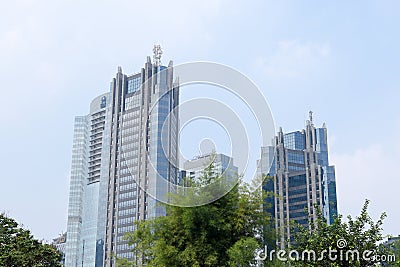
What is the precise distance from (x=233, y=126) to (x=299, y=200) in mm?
60316

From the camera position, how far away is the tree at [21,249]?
12281 millimetres

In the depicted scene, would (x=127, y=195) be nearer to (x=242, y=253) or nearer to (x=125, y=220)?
(x=125, y=220)

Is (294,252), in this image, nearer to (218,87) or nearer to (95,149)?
(218,87)

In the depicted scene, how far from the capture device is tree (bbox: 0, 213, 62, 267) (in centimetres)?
1228

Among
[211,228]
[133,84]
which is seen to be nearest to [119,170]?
[133,84]

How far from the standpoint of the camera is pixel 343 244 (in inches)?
292

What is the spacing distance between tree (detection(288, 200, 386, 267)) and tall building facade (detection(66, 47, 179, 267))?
4250cm

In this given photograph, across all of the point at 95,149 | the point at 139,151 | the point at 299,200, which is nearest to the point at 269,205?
the point at 139,151

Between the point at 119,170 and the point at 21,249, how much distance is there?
4895cm

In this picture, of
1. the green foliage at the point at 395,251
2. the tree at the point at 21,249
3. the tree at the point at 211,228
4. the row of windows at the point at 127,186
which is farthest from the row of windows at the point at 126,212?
the green foliage at the point at 395,251

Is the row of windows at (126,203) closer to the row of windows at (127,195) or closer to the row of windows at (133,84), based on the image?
the row of windows at (127,195)

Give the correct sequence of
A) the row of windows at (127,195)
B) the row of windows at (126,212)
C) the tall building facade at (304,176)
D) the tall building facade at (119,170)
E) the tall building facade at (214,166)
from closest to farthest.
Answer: the tall building facade at (214,166) < the tall building facade at (119,170) < the row of windows at (126,212) < the row of windows at (127,195) < the tall building facade at (304,176)

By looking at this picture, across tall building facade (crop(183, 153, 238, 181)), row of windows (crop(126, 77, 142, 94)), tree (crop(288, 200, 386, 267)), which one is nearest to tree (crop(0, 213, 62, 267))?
tall building facade (crop(183, 153, 238, 181))

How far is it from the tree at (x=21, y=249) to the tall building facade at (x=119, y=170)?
3643 centimetres
